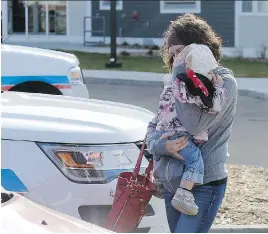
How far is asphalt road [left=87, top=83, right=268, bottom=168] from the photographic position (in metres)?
9.34

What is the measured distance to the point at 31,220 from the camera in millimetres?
3014

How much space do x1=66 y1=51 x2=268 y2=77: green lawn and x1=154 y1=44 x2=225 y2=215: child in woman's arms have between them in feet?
49.3

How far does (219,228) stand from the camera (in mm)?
5688

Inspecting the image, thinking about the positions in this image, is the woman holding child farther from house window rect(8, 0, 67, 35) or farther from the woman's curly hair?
house window rect(8, 0, 67, 35)

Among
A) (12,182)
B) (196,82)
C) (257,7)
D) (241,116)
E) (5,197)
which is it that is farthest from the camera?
(257,7)

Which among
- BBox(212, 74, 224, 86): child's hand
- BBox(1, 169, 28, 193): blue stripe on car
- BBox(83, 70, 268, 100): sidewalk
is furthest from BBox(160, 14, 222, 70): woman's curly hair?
BBox(83, 70, 268, 100): sidewalk

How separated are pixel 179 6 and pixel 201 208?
950 inches

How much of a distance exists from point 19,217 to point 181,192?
111 cm

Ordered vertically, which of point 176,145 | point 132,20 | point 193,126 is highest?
point 132,20

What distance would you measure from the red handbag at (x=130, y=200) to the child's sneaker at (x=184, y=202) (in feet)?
0.81

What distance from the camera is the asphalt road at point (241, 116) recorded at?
9345 mm

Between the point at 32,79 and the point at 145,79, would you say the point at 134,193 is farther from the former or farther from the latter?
the point at 145,79

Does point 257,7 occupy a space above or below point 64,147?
above

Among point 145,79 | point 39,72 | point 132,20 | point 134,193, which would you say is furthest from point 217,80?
point 132,20
